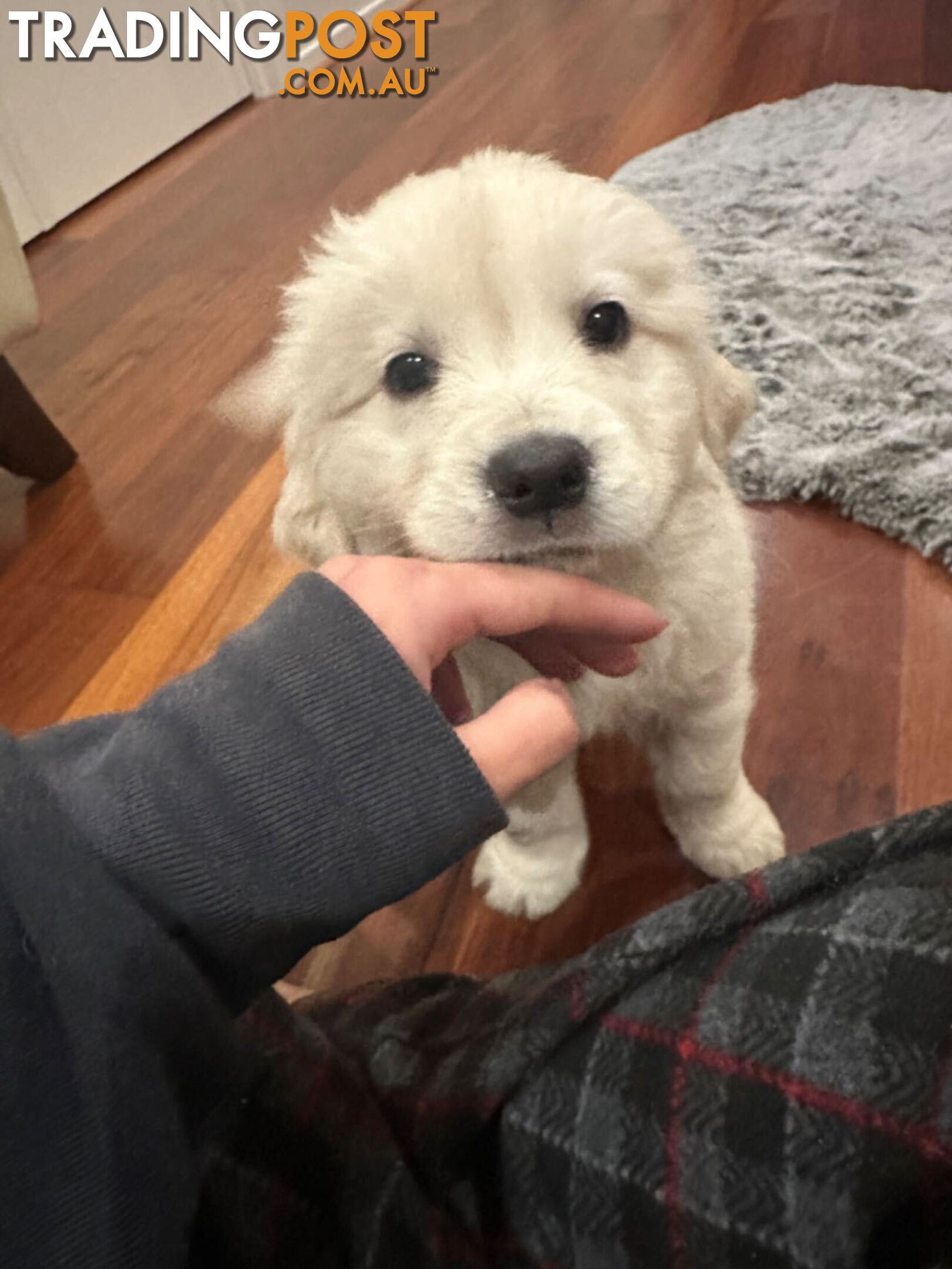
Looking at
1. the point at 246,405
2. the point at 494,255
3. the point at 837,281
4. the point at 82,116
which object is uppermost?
the point at 494,255

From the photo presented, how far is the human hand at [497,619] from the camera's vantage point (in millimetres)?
554

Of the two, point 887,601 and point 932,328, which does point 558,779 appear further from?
point 932,328

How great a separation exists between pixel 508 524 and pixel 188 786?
0.31 metres

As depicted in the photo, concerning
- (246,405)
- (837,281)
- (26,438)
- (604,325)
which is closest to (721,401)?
(604,325)

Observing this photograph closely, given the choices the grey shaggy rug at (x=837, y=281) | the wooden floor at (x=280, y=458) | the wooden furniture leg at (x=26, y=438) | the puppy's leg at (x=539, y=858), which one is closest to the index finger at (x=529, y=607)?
the puppy's leg at (x=539, y=858)

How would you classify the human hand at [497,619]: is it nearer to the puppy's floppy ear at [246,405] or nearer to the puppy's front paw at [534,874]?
the puppy's front paw at [534,874]

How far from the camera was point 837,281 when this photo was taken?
70.8 inches

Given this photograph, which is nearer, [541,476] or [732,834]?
[541,476]

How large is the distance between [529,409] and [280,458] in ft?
4.23

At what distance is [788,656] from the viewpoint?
4.32 feet

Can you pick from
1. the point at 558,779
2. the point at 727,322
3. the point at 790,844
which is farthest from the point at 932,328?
the point at 558,779

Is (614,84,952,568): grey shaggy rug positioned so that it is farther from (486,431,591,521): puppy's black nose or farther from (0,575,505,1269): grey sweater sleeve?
(0,575,505,1269): grey sweater sleeve

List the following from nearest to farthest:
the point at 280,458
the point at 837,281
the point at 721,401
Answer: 1. the point at 721,401
2. the point at 837,281
3. the point at 280,458

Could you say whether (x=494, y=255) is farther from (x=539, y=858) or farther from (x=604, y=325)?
(x=539, y=858)
